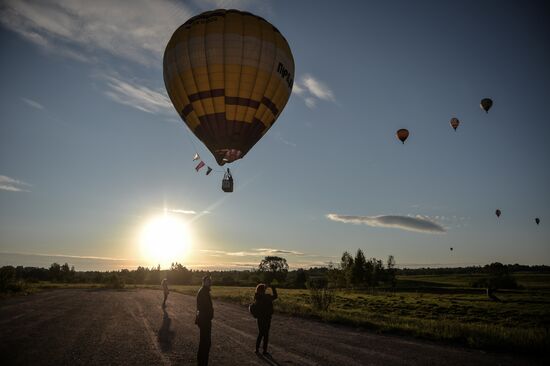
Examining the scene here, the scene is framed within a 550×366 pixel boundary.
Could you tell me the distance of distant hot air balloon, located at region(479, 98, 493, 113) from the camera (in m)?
39.7

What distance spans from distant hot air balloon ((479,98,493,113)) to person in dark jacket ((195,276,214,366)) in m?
41.1

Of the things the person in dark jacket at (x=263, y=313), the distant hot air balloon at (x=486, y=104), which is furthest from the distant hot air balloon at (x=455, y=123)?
the person in dark jacket at (x=263, y=313)

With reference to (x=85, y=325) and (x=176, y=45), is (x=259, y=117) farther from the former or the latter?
(x=85, y=325)

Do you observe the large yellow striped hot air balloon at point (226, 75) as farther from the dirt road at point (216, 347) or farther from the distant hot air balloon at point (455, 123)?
the distant hot air balloon at point (455, 123)

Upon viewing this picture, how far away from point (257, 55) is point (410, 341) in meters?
16.5

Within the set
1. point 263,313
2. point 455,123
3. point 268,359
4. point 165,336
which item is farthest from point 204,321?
point 455,123

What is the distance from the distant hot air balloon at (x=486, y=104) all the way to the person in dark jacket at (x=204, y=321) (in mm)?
41079

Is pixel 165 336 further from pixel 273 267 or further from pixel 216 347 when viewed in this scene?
pixel 273 267

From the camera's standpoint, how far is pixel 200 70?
2062cm

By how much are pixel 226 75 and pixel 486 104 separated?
32.9 metres

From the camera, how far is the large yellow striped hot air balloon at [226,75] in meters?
20.5

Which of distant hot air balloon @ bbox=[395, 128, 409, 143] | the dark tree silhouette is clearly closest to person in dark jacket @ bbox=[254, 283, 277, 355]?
distant hot air balloon @ bbox=[395, 128, 409, 143]

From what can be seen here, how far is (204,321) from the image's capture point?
9422 millimetres

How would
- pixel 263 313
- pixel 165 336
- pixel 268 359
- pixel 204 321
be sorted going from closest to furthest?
pixel 204 321 → pixel 268 359 → pixel 263 313 → pixel 165 336
